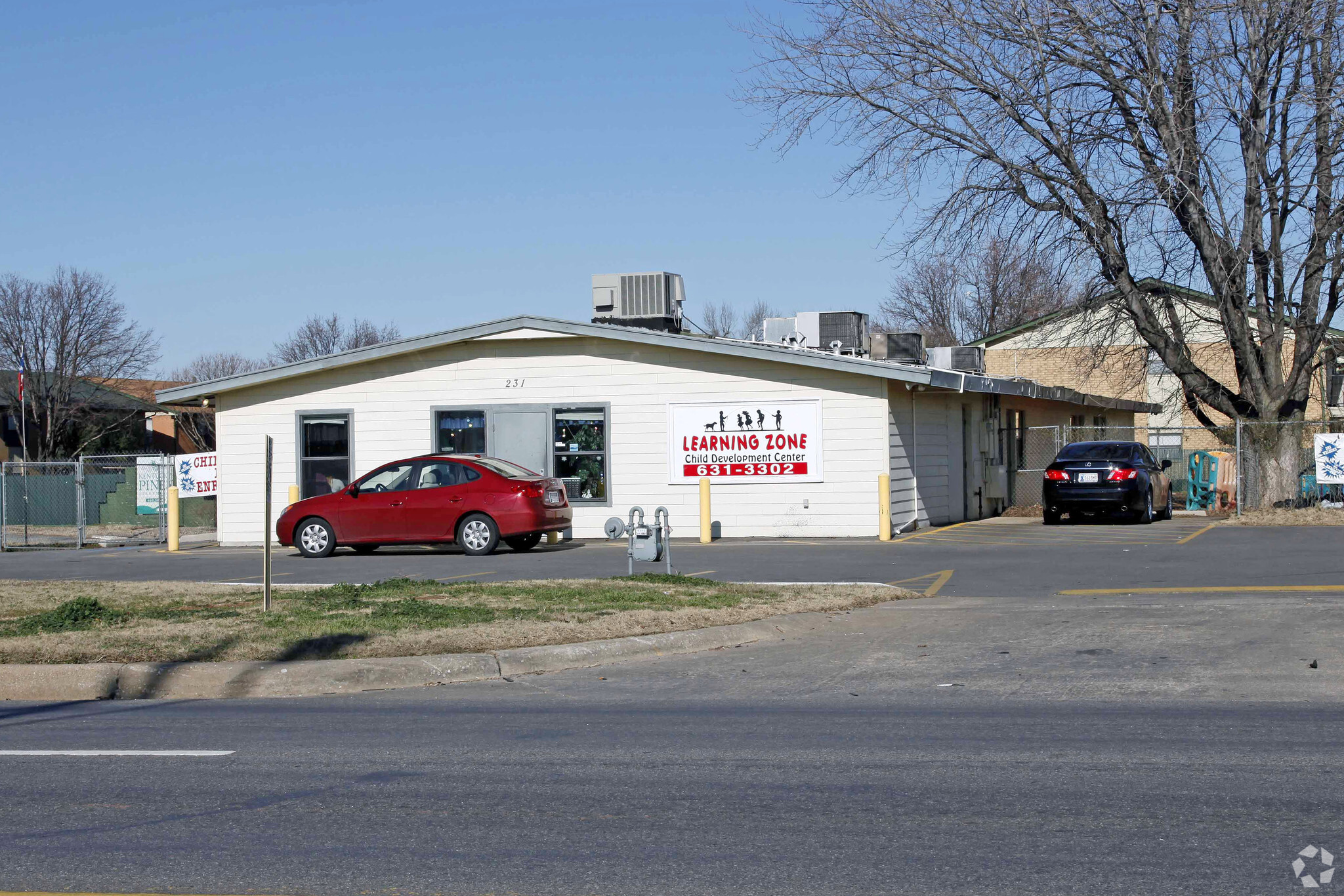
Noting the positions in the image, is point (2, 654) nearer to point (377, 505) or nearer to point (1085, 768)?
point (1085, 768)

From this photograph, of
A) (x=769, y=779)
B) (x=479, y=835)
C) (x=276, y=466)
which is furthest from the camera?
(x=276, y=466)

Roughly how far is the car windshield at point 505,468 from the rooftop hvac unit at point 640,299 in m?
5.80

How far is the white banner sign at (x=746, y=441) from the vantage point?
22656 mm

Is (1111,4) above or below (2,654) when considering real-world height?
above

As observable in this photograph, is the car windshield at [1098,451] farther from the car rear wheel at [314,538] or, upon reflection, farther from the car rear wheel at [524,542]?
the car rear wheel at [314,538]

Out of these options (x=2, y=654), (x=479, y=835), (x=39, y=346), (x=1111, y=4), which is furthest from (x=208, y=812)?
(x=39, y=346)

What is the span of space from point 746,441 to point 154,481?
13103 millimetres

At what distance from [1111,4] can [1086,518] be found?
9.74 m

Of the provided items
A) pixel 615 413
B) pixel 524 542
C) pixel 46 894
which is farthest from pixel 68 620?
pixel 615 413

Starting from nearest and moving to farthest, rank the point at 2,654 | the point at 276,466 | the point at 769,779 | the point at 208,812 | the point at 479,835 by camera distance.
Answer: the point at 479,835
the point at 208,812
the point at 769,779
the point at 2,654
the point at 276,466

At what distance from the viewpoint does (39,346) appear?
180 ft

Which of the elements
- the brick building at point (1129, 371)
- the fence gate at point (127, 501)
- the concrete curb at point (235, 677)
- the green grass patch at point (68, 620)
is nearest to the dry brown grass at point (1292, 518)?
the brick building at point (1129, 371)

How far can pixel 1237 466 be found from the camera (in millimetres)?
24422

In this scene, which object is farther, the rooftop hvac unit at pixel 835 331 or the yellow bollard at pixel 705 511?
the rooftop hvac unit at pixel 835 331
